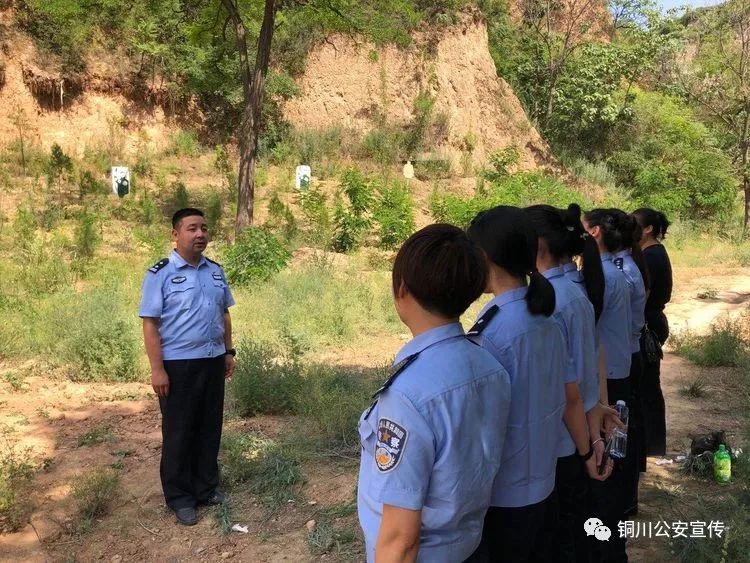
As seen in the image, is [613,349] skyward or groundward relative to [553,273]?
groundward

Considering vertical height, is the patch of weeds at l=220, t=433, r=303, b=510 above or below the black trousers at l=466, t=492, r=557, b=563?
below

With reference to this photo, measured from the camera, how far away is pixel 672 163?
21812 mm

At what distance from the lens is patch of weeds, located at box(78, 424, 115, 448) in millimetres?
4777

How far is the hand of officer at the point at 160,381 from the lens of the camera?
3500mm

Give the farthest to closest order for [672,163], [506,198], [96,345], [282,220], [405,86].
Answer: [672,163], [405,86], [506,198], [282,220], [96,345]

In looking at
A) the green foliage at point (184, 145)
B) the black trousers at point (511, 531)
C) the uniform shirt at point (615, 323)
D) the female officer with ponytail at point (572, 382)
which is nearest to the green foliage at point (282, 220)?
the green foliage at point (184, 145)

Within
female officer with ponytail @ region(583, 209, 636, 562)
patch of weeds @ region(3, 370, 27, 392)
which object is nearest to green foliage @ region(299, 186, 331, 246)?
patch of weeds @ region(3, 370, 27, 392)

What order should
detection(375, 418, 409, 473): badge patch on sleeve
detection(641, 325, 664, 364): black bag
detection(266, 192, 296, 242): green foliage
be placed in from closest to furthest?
detection(375, 418, 409, 473): badge patch on sleeve
detection(641, 325, 664, 364): black bag
detection(266, 192, 296, 242): green foliage

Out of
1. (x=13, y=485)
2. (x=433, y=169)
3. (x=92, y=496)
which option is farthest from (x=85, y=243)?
(x=433, y=169)

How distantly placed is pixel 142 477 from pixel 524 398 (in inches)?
127

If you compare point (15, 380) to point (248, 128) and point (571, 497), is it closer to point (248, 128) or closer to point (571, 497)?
point (571, 497)

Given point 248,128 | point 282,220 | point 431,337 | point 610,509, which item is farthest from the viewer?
point 282,220

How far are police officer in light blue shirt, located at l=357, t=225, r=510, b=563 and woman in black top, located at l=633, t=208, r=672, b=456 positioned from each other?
271 centimetres

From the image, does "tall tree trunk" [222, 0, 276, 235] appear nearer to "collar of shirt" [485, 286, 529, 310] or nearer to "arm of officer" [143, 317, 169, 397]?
"arm of officer" [143, 317, 169, 397]
